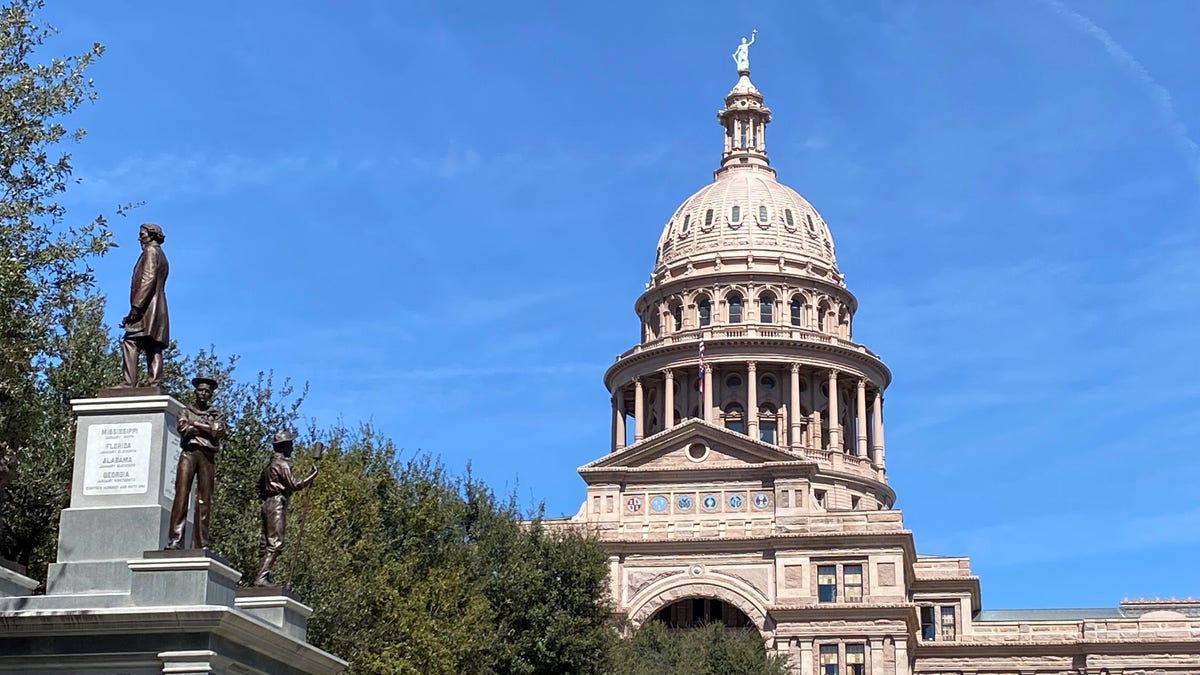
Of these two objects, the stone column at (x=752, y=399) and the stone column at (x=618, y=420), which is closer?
the stone column at (x=752, y=399)

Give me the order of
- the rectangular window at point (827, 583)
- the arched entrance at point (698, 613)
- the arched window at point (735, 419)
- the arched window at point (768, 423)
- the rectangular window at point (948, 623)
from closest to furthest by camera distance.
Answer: the rectangular window at point (827, 583)
the arched entrance at point (698, 613)
the rectangular window at point (948, 623)
the arched window at point (768, 423)
the arched window at point (735, 419)

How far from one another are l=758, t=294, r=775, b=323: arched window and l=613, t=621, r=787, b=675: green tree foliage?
45.4 m

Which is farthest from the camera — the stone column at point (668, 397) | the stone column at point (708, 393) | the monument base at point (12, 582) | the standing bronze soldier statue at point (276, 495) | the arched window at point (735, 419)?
the arched window at point (735, 419)

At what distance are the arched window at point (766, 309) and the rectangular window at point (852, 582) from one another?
31.7m

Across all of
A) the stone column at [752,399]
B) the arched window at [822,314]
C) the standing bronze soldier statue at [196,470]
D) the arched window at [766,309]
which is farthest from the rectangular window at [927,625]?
the standing bronze soldier statue at [196,470]

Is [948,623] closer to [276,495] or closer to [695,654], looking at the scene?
[695,654]

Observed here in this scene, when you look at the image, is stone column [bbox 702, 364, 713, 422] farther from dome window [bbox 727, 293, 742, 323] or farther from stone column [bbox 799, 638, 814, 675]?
stone column [bbox 799, 638, 814, 675]

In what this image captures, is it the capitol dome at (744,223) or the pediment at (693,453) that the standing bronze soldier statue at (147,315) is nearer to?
the pediment at (693,453)

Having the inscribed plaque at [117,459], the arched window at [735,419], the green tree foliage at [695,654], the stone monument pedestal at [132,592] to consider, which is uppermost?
the arched window at [735,419]

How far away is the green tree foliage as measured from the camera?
75250 millimetres

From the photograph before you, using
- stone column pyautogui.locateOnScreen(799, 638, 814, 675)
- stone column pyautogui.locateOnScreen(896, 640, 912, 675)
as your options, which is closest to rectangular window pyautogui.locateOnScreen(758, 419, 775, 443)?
stone column pyautogui.locateOnScreen(799, 638, 814, 675)

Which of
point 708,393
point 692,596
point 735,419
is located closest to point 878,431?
point 735,419

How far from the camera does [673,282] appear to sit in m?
132

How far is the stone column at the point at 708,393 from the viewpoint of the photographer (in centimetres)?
12106
